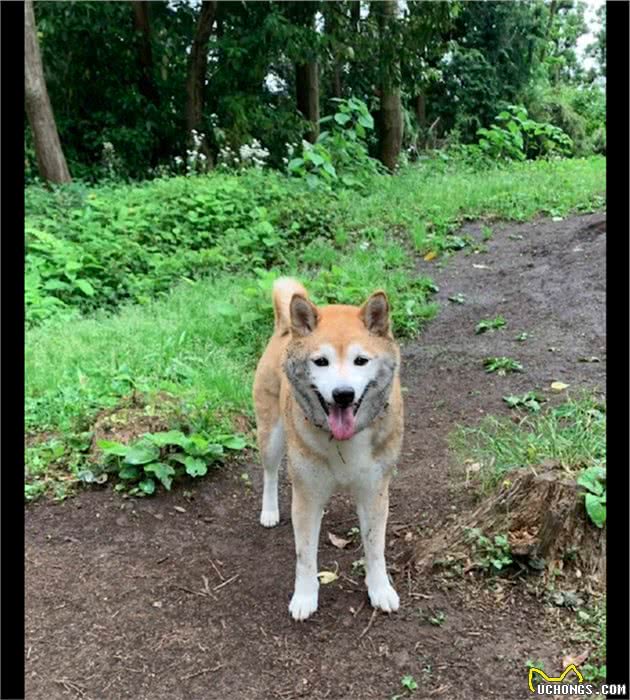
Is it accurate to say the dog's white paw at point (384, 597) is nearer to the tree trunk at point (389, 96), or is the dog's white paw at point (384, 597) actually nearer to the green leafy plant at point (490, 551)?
the green leafy plant at point (490, 551)

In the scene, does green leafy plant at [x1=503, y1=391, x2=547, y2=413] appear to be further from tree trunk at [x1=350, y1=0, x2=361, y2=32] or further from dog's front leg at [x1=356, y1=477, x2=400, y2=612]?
tree trunk at [x1=350, y1=0, x2=361, y2=32]

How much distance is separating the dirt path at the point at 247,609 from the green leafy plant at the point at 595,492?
0.40 m

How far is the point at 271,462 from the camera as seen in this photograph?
11.4 ft

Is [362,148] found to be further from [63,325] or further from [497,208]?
[63,325]

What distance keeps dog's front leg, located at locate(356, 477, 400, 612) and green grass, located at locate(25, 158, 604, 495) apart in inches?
61.3

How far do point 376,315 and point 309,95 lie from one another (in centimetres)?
1227

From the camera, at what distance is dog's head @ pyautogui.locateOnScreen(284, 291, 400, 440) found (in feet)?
8.45

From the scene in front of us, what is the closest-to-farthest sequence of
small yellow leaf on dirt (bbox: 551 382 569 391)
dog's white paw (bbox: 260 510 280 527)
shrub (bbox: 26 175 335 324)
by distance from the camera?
dog's white paw (bbox: 260 510 280 527) → small yellow leaf on dirt (bbox: 551 382 569 391) → shrub (bbox: 26 175 335 324)

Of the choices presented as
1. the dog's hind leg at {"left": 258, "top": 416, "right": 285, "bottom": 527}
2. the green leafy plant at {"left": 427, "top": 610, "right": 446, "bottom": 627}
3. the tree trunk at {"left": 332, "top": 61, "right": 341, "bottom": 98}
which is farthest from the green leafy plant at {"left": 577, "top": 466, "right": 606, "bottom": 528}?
the tree trunk at {"left": 332, "top": 61, "right": 341, "bottom": 98}

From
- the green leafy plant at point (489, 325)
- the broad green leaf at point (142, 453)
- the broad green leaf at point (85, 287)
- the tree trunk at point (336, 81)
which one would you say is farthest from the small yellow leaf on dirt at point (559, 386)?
the tree trunk at point (336, 81)

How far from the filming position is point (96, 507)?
3.65m

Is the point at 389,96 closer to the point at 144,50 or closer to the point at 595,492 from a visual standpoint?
the point at 144,50

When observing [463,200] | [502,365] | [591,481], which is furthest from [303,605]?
[463,200]

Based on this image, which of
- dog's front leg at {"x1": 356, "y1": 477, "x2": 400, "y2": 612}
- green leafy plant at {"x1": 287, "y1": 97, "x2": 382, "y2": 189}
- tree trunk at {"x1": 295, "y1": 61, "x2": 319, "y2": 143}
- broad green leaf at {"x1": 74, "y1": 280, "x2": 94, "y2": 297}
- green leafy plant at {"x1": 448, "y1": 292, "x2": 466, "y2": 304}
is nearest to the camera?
dog's front leg at {"x1": 356, "y1": 477, "x2": 400, "y2": 612}
